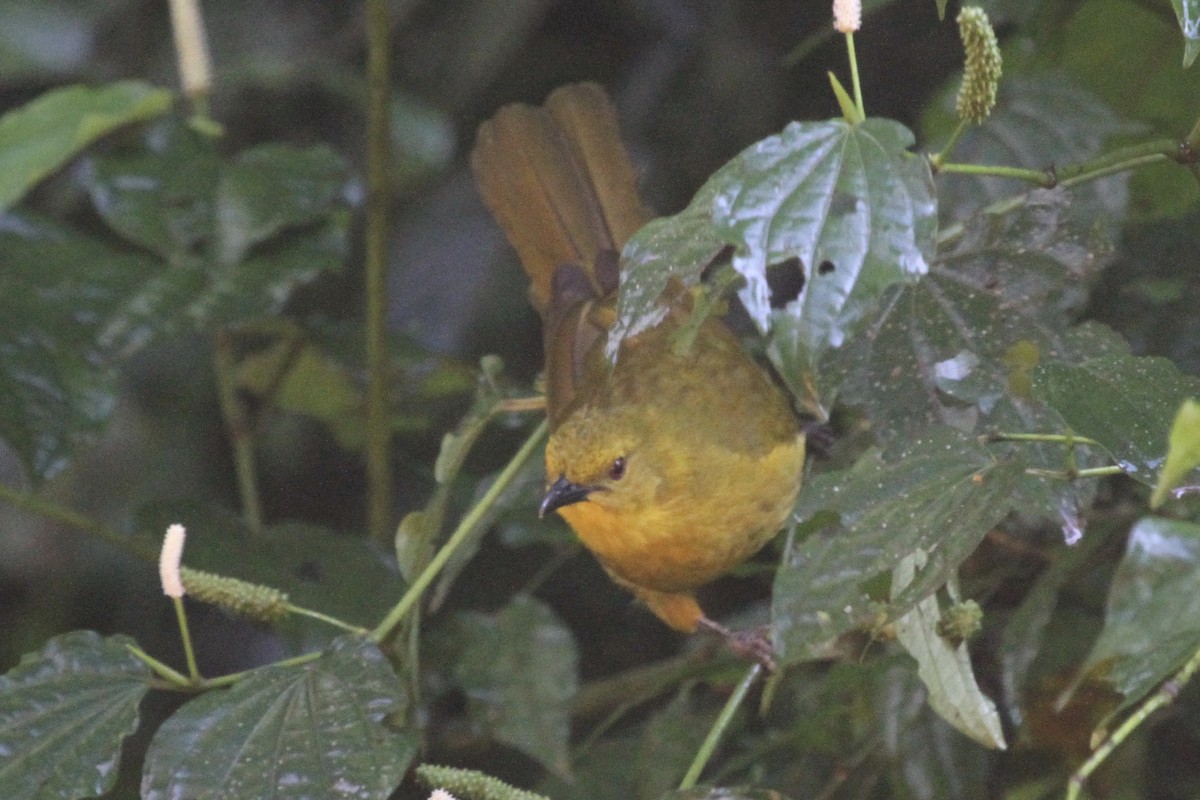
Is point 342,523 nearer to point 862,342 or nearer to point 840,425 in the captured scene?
point 840,425

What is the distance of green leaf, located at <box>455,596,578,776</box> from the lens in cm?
195

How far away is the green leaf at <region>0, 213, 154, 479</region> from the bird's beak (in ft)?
2.40

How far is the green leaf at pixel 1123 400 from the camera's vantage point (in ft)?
3.58

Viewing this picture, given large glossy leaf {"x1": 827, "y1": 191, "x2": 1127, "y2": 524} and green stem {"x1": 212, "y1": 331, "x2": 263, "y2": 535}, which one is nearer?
large glossy leaf {"x1": 827, "y1": 191, "x2": 1127, "y2": 524}

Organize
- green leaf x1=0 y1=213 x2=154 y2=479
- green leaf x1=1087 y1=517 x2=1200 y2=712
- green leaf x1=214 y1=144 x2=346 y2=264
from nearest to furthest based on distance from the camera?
green leaf x1=1087 y1=517 x2=1200 y2=712
green leaf x1=0 y1=213 x2=154 y2=479
green leaf x1=214 y1=144 x2=346 y2=264

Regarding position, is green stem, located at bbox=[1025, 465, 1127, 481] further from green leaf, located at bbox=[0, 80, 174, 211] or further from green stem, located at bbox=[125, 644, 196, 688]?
green leaf, located at bbox=[0, 80, 174, 211]

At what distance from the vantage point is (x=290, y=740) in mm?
1275

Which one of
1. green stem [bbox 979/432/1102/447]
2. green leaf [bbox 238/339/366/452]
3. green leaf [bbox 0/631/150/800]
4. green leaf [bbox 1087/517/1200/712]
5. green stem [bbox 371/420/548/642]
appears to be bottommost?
green leaf [bbox 238/339/366/452]

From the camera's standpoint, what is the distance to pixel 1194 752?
221 centimetres

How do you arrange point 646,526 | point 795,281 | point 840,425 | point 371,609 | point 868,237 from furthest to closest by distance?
point 840,425
point 371,609
point 646,526
point 795,281
point 868,237

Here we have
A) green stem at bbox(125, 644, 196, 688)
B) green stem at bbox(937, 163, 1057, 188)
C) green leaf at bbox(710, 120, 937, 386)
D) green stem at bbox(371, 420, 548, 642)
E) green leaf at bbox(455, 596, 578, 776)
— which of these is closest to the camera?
green leaf at bbox(710, 120, 937, 386)

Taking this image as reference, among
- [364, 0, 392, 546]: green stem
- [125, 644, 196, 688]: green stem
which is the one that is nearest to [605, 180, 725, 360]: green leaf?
[125, 644, 196, 688]: green stem

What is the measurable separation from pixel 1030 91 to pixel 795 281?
1.08 m

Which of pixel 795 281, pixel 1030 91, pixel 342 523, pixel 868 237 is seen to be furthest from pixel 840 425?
pixel 342 523
